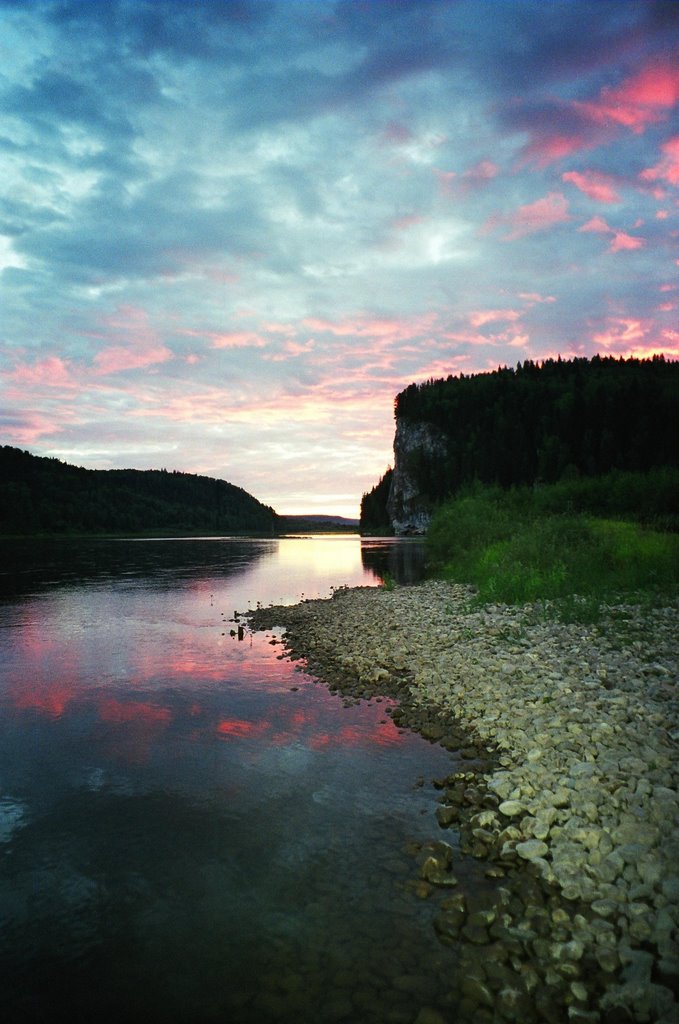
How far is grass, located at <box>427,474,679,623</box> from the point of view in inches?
941

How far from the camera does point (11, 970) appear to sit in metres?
6.80

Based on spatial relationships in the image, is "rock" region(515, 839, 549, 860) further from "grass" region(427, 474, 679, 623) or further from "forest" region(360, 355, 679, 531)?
"forest" region(360, 355, 679, 531)

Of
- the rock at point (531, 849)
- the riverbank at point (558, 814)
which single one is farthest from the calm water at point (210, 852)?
the rock at point (531, 849)

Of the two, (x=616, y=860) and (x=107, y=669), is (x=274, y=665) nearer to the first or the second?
(x=107, y=669)

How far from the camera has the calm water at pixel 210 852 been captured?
21.2 feet

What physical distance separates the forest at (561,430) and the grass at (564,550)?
53.0 meters

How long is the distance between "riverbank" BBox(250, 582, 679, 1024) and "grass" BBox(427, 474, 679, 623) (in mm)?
5096

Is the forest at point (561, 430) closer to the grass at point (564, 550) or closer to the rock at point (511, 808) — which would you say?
the grass at point (564, 550)

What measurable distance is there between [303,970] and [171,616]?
93.6ft

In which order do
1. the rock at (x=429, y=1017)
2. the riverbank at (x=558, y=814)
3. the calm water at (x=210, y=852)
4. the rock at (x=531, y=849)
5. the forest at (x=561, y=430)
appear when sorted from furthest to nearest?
1. the forest at (x=561, y=430)
2. the rock at (x=531, y=849)
3. the calm water at (x=210, y=852)
4. the riverbank at (x=558, y=814)
5. the rock at (x=429, y=1017)

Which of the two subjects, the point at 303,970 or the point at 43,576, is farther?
the point at 43,576

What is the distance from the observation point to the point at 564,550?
100ft

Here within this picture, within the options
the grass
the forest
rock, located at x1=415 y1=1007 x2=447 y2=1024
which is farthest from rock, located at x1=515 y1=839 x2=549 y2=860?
the forest

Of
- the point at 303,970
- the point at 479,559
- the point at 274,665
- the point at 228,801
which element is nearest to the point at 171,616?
the point at 274,665
